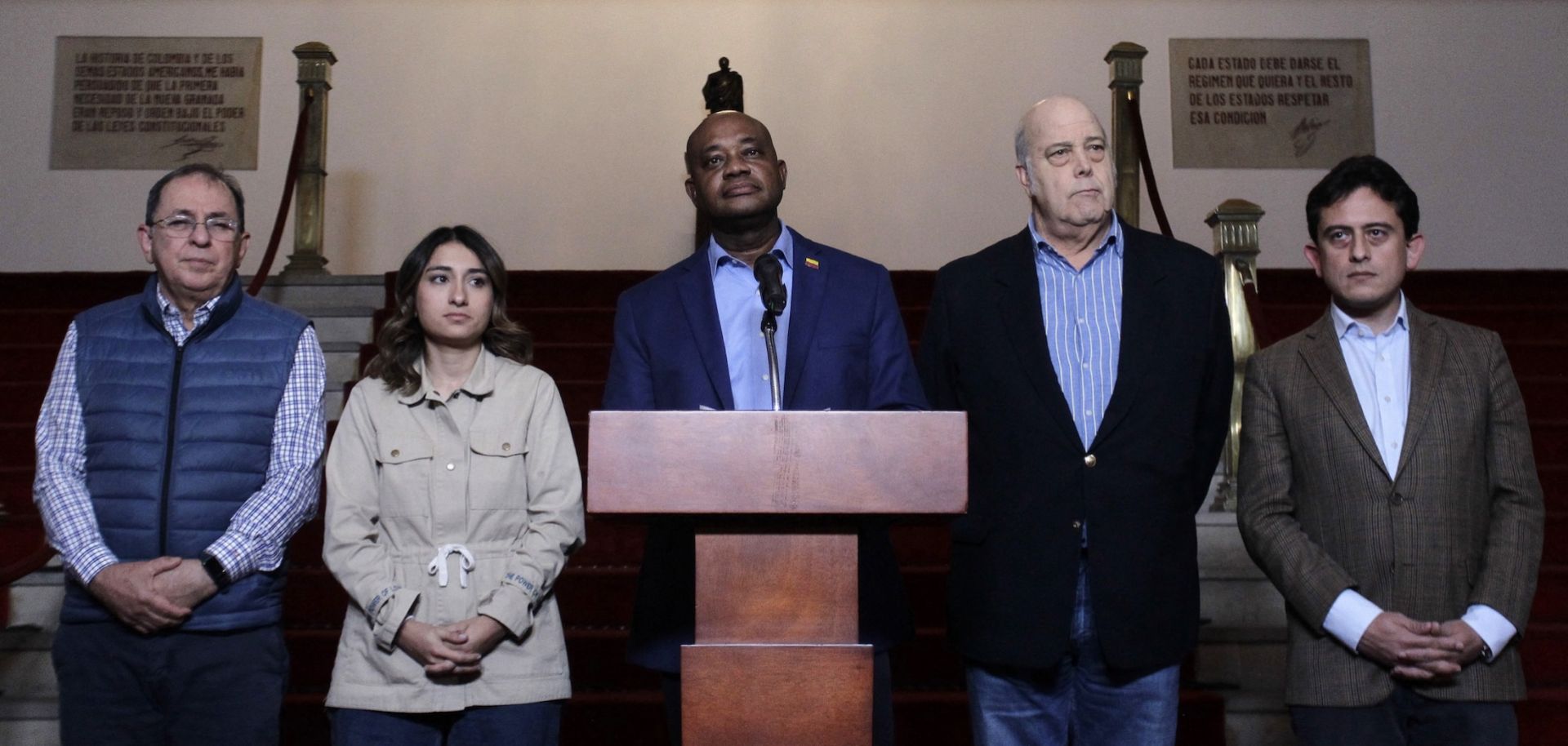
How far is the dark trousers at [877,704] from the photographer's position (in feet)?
7.34

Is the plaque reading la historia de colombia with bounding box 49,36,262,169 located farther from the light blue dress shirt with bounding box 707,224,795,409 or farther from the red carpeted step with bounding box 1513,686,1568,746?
the red carpeted step with bounding box 1513,686,1568,746

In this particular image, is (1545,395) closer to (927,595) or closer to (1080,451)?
(927,595)

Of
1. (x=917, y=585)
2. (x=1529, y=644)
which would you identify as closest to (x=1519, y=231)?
(x=1529, y=644)

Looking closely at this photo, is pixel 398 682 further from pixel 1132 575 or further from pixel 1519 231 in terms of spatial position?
pixel 1519 231

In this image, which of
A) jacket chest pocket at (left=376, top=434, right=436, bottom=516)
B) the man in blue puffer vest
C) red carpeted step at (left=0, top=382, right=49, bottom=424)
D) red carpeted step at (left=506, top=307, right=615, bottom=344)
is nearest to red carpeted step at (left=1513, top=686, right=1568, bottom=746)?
jacket chest pocket at (left=376, top=434, right=436, bottom=516)

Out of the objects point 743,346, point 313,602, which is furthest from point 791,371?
point 313,602

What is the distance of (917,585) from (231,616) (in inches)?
80.0

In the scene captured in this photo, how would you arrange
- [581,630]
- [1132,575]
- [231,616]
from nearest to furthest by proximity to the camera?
1. [1132,575]
2. [231,616]
3. [581,630]

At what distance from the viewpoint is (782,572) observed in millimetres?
1862

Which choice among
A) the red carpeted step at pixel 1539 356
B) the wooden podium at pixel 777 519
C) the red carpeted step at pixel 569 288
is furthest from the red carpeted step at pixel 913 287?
the wooden podium at pixel 777 519

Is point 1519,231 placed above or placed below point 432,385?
above

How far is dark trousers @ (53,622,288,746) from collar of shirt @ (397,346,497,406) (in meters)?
0.53

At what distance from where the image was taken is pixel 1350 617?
2.24 m

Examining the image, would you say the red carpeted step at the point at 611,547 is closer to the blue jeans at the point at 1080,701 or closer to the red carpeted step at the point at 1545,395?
the blue jeans at the point at 1080,701
